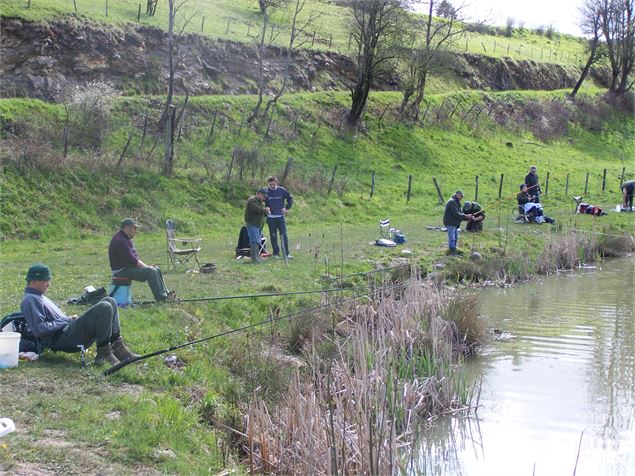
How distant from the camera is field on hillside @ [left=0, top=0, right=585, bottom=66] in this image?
3619 cm

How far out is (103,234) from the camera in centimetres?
2211

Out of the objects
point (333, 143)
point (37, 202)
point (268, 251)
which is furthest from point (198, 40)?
point (268, 251)

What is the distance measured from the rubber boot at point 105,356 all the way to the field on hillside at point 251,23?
26154mm

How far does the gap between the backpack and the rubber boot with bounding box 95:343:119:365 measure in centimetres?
62

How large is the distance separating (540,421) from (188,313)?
5203 mm

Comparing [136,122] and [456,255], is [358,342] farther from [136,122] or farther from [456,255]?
[136,122]

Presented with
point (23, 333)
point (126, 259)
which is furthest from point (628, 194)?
point (23, 333)

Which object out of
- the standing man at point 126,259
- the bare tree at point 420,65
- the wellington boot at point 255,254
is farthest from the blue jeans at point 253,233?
the bare tree at point 420,65

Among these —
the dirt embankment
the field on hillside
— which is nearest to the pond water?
the dirt embankment

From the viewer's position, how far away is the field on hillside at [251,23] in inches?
1425

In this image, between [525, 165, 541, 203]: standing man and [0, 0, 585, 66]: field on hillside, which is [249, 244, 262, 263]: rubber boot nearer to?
[525, 165, 541, 203]: standing man

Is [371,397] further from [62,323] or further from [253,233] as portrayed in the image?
[253,233]

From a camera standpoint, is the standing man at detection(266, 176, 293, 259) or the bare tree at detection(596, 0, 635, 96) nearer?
the standing man at detection(266, 176, 293, 259)

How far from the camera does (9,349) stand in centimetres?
817
